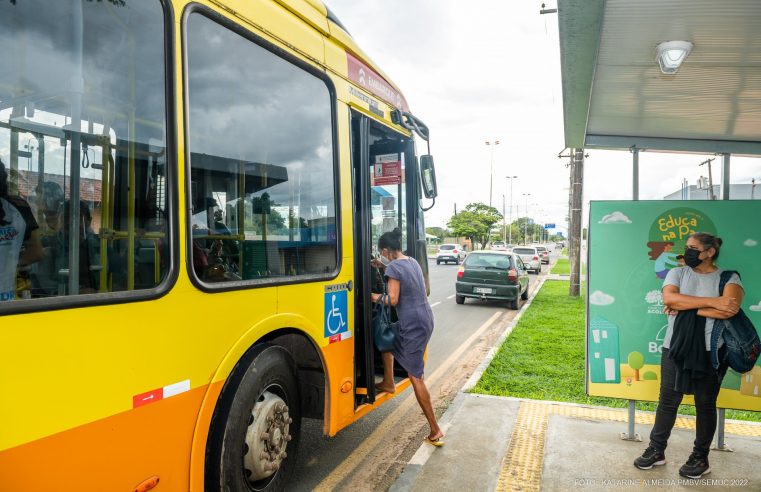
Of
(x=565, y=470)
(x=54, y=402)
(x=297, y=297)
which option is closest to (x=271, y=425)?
(x=297, y=297)

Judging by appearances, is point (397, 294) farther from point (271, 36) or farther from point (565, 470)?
point (271, 36)

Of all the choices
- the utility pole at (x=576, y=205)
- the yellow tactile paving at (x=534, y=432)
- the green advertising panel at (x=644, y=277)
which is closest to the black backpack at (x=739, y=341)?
the green advertising panel at (x=644, y=277)

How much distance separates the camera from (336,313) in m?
3.80

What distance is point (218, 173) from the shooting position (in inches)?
108

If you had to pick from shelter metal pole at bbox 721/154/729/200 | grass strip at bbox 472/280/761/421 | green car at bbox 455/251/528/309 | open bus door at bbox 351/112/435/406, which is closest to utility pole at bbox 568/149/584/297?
green car at bbox 455/251/528/309

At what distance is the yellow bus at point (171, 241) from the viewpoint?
188cm

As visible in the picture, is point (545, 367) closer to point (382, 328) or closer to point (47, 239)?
point (382, 328)

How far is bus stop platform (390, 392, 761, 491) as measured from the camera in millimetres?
3662

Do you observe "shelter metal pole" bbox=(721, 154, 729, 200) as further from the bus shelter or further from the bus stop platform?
the bus stop platform

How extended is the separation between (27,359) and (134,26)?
1455mm

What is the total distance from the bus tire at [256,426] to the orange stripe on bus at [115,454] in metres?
0.27

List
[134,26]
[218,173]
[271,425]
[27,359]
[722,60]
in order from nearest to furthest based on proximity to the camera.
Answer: [27,359]
[134,26]
[218,173]
[271,425]
[722,60]

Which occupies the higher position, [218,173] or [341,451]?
[218,173]

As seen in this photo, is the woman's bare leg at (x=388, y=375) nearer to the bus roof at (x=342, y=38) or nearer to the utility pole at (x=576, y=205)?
the bus roof at (x=342, y=38)
